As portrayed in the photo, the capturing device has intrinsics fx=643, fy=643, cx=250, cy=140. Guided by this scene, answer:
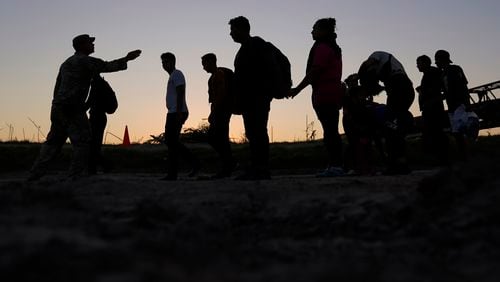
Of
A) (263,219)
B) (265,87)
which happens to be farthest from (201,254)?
(265,87)

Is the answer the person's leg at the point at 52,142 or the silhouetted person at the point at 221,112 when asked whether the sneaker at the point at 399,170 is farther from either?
the person's leg at the point at 52,142

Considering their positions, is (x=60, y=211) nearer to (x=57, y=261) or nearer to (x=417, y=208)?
(x=57, y=261)

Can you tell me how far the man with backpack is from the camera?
7004 mm

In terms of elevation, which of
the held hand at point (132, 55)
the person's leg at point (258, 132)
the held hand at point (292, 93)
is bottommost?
the person's leg at point (258, 132)

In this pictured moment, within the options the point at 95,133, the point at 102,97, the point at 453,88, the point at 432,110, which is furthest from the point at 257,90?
the point at 95,133

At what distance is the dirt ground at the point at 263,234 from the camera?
2.18 metres

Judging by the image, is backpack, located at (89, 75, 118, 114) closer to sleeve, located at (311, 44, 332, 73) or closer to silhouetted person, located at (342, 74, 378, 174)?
silhouetted person, located at (342, 74, 378, 174)

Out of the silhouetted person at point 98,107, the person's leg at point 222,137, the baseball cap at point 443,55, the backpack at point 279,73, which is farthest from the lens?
the silhouetted person at point 98,107

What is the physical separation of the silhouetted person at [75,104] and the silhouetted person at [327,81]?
6.91ft

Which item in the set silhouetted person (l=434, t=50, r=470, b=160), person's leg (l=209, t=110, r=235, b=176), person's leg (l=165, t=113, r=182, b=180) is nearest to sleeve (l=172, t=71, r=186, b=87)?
person's leg (l=165, t=113, r=182, b=180)

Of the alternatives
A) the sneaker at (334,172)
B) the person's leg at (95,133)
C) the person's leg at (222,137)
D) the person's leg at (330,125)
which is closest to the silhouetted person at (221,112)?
the person's leg at (222,137)

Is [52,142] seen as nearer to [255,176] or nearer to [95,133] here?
[95,133]

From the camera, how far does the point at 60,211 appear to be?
3389mm

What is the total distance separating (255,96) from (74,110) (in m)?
2.35
